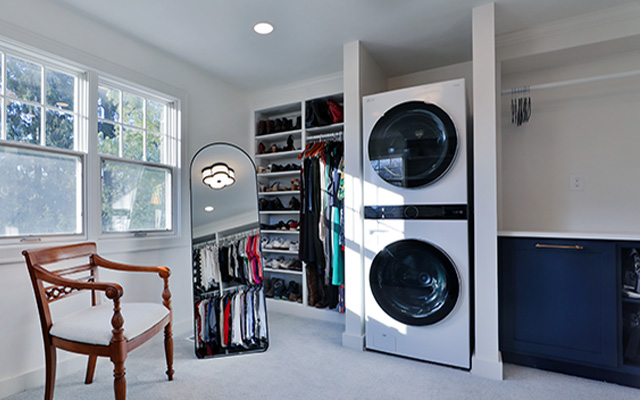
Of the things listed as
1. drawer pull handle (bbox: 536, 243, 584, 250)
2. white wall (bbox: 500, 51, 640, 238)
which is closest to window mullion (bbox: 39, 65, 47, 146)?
drawer pull handle (bbox: 536, 243, 584, 250)

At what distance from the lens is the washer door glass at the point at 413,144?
2203mm

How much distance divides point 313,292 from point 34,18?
9.62 feet

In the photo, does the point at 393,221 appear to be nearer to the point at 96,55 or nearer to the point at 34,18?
the point at 96,55

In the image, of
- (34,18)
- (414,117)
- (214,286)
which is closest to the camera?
(34,18)

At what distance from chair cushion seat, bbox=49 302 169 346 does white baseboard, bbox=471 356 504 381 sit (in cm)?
197

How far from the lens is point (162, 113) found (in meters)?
2.91

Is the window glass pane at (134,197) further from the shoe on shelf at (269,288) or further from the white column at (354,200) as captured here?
the white column at (354,200)

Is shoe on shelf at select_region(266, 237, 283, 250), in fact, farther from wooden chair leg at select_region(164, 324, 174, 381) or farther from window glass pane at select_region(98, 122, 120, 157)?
window glass pane at select_region(98, 122, 120, 157)

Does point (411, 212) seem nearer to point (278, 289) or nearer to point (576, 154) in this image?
point (576, 154)

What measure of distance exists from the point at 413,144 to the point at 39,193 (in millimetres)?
2472

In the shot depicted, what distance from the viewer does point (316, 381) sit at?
2014 millimetres

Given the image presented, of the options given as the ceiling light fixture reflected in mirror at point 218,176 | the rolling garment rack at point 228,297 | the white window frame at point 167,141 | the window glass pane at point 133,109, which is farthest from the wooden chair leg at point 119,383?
the window glass pane at point 133,109

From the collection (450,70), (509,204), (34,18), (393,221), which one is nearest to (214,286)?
(393,221)

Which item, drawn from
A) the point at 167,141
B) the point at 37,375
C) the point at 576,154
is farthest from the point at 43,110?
the point at 576,154
